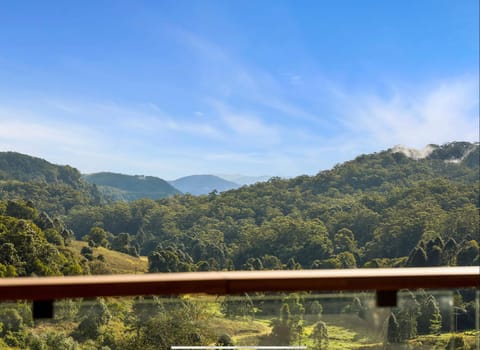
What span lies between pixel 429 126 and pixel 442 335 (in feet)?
199

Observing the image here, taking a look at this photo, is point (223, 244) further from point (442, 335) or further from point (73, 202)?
point (442, 335)

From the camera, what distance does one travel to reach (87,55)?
58.1 meters

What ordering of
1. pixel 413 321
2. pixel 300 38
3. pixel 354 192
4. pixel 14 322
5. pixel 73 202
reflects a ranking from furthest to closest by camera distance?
pixel 300 38, pixel 73 202, pixel 354 192, pixel 413 321, pixel 14 322

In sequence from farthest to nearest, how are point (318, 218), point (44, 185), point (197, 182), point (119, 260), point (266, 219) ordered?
point (197, 182)
point (44, 185)
point (266, 219)
point (318, 218)
point (119, 260)

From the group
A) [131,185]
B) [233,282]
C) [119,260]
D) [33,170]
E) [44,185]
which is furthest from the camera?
[131,185]

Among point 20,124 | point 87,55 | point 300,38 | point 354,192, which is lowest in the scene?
point 354,192

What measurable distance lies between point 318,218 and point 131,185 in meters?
21.3

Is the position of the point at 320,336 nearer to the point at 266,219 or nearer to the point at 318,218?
the point at 318,218

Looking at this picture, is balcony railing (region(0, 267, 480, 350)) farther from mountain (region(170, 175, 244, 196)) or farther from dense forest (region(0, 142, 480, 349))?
mountain (region(170, 175, 244, 196))

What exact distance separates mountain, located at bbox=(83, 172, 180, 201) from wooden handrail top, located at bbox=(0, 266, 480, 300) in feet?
137

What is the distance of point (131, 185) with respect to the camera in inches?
1781

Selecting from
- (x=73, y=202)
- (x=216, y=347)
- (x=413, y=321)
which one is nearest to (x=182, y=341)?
(x=216, y=347)

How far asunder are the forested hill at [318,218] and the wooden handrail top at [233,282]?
20.1 metres

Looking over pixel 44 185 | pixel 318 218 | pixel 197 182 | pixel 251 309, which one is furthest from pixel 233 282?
pixel 197 182
